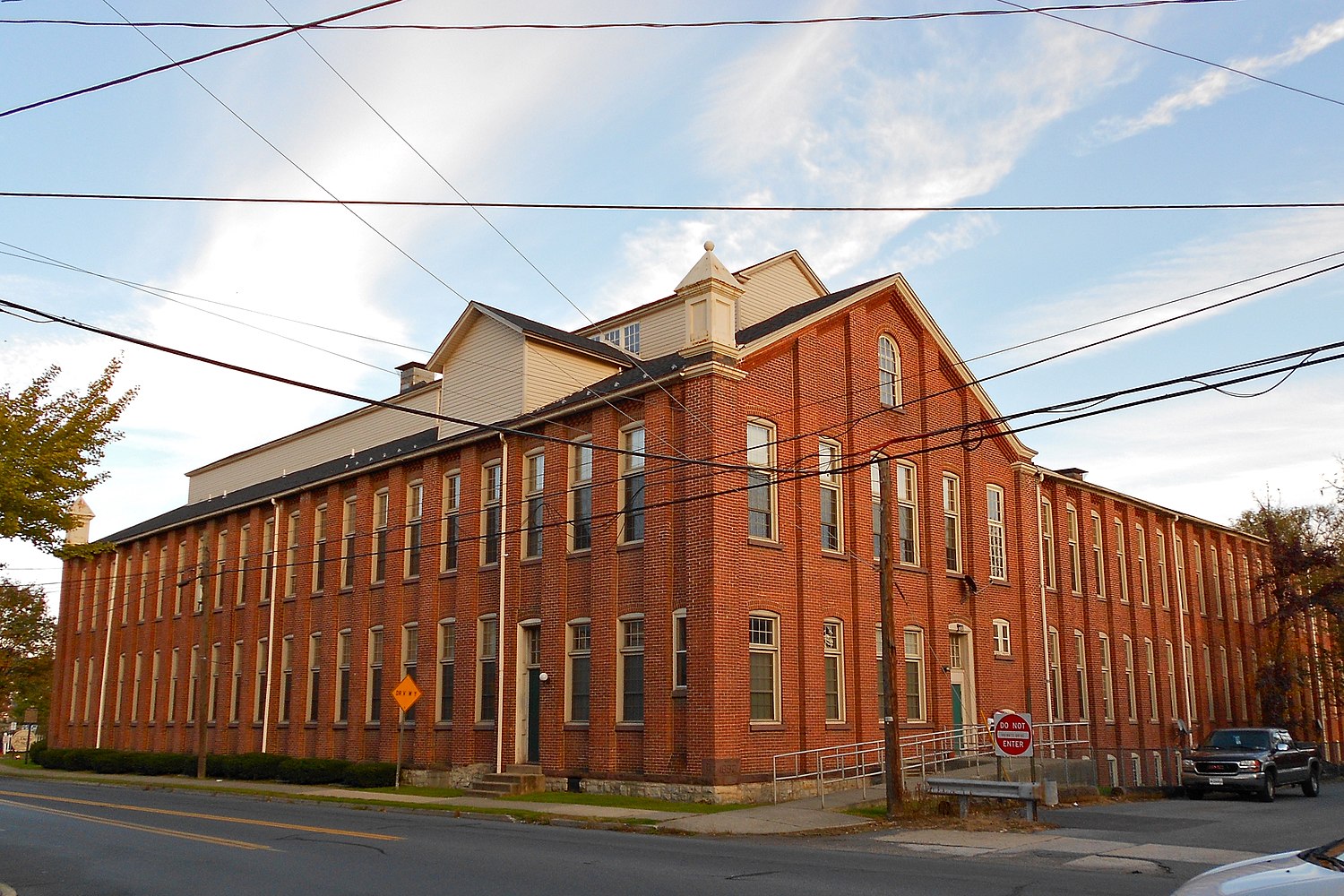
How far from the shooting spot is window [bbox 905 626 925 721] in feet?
96.1

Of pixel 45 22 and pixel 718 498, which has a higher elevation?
pixel 45 22

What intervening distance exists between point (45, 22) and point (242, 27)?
6.38ft

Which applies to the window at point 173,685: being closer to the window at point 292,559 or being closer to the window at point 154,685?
the window at point 154,685

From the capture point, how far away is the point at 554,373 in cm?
3156

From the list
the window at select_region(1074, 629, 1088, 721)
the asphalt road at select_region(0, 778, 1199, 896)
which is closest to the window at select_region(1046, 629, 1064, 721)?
the window at select_region(1074, 629, 1088, 721)

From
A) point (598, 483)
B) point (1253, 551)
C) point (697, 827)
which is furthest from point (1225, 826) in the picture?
point (1253, 551)

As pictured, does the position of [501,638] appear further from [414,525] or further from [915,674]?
[915,674]

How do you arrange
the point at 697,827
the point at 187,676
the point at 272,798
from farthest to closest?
1. the point at 187,676
2. the point at 272,798
3. the point at 697,827


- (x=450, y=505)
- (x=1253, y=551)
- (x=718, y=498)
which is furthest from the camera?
(x=1253, y=551)

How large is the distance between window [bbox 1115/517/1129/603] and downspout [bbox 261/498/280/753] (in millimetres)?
28722

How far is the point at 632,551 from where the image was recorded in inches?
1046

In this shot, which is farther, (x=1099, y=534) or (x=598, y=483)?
(x=1099, y=534)

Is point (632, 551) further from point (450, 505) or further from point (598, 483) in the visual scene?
point (450, 505)

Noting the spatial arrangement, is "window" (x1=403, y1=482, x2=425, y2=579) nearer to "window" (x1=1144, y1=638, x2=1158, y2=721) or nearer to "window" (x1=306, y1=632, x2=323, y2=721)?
"window" (x1=306, y1=632, x2=323, y2=721)
